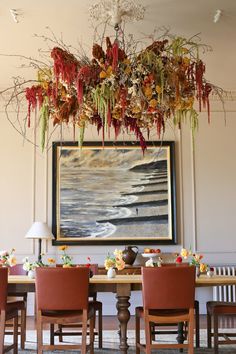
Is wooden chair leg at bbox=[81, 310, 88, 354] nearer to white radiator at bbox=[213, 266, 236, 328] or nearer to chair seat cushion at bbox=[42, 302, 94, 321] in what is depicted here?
chair seat cushion at bbox=[42, 302, 94, 321]

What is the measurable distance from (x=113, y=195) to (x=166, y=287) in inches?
132

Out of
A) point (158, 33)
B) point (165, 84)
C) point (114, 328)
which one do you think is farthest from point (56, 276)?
point (158, 33)

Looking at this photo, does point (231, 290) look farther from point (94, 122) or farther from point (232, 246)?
point (94, 122)

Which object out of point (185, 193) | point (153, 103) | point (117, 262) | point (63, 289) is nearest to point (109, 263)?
point (117, 262)

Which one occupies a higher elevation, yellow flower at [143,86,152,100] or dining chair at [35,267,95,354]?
yellow flower at [143,86,152,100]

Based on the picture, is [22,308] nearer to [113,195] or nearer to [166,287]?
[166,287]

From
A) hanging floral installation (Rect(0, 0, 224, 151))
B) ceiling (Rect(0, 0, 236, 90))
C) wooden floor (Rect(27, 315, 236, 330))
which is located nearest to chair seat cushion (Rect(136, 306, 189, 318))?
hanging floral installation (Rect(0, 0, 224, 151))

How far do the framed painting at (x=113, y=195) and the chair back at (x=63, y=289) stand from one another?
3.09 m

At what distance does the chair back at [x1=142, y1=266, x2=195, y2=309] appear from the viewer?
4121 millimetres

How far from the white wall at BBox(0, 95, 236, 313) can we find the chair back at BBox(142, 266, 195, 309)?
125 inches

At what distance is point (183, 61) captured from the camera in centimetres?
363

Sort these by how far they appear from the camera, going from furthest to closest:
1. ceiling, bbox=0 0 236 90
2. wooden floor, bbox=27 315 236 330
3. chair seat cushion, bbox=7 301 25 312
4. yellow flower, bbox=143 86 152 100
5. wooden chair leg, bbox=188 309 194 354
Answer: wooden floor, bbox=27 315 236 330 < ceiling, bbox=0 0 236 90 < chair seat cushion, bbox=7 301 25 312 < wooden chair leg, bbox=188 309 194 354 < yellow flower, bbox=143 86 152 100

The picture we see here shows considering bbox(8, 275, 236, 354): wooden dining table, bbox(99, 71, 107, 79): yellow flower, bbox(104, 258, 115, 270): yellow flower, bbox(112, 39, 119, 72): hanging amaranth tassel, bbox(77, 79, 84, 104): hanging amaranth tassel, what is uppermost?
bbox(112, 39, 119, 72): hanging amaranth tassel

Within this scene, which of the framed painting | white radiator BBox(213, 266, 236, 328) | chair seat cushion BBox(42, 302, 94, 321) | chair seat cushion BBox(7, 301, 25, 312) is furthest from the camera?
the framed painting
